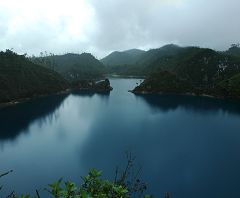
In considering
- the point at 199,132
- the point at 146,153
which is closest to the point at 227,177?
the point at 146,153

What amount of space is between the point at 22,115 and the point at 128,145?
73.8 m

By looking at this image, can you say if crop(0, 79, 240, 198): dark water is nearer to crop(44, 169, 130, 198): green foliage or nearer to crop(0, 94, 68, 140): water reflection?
crop(0, 94, 68, 140): water reflection

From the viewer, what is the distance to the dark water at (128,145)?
72500mm

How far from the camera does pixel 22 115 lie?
494ft

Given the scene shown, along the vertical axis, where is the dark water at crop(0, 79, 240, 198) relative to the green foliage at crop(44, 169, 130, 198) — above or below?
below

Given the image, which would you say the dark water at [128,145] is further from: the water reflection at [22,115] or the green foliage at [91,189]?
the green foliage at [91,189]

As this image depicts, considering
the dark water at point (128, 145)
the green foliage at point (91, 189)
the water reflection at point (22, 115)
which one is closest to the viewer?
the green foliage at point (91, 189)

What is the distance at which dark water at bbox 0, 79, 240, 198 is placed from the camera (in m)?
72.5

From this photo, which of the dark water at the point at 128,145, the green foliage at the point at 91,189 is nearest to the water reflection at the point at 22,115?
the dark water at the point at 128,145

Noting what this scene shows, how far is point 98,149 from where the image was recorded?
95.6 m

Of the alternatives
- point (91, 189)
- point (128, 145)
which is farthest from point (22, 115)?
point (91, 189)

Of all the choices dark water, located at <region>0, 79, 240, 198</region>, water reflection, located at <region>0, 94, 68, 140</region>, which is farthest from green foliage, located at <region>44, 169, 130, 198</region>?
water reflection, located at <region>0, 94, 68, 140</region>

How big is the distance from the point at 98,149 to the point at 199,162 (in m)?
32.3

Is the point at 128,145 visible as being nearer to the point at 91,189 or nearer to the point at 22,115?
the point at 22,115
